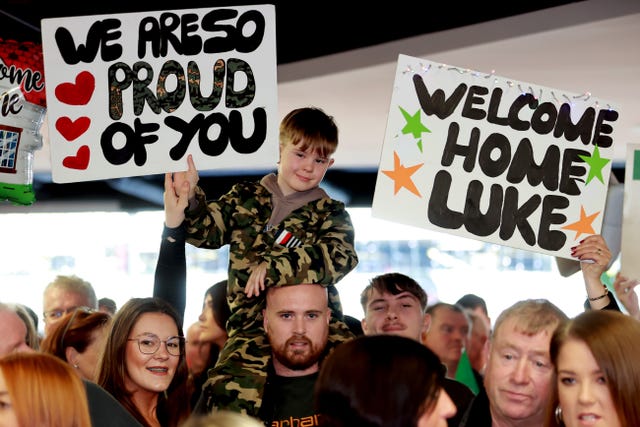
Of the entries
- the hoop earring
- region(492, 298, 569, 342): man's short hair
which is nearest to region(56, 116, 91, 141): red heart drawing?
region(492, 298, 569, 342): man's short hair

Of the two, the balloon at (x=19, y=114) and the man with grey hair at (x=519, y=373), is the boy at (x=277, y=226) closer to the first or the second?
the man with grey hair at (x=519, y=373)

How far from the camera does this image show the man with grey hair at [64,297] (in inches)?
215

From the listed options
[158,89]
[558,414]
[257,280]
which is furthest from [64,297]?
[558,414]

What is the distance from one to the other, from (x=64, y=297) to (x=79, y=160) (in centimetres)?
190

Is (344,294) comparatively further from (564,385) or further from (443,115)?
(564,385)

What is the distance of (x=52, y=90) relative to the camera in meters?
3.80

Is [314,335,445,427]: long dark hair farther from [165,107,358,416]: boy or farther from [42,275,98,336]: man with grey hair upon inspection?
[42,275,98,336]: man with grey hair

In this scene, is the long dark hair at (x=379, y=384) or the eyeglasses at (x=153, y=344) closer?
the long dark hair at (x=379, y=384)

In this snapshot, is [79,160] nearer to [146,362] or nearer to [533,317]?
[146,362]

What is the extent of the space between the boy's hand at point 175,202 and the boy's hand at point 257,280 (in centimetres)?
34

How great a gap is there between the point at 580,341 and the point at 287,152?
146 centimetres

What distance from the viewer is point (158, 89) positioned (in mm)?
3814

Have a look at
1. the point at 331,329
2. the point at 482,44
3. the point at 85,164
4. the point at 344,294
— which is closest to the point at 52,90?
the point at 85,164

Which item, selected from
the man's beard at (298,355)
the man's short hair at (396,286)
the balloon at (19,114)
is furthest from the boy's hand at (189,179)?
the man's short hair at (396,286)
